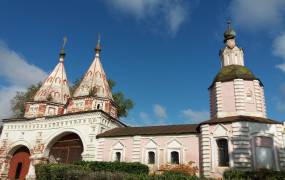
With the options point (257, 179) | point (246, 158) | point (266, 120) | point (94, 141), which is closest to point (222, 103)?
point (266, 120)

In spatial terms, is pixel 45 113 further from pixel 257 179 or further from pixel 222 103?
pixel 257 179

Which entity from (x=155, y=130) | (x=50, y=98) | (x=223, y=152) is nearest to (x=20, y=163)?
(x=50, y=98)

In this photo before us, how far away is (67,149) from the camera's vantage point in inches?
1038

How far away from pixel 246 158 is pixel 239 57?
32.7 feet

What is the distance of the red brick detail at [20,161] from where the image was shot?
91.3 ft

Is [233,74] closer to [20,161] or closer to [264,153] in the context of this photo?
[264,153]

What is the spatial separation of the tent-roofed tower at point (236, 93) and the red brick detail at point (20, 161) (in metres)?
19.7

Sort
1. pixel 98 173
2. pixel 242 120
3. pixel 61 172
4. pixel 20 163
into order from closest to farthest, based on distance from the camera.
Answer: pixel 98 173 → pixel 61 172 → pixel 242 120 → pixel 20 163

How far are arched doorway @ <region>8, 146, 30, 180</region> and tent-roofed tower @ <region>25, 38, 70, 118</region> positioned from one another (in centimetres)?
389

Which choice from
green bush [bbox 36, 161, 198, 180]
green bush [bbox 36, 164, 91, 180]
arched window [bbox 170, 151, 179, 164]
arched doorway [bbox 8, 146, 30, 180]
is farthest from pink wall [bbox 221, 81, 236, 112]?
arched doorway [bbox 8, 146, 30, 180]

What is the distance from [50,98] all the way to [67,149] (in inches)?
278

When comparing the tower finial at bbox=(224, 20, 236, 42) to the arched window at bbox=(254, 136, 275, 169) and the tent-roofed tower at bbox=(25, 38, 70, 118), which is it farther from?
the tent-roofed tower at bbox=(25, 38, 70, 118)

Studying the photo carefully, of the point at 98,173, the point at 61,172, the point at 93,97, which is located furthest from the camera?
the point at 93,97

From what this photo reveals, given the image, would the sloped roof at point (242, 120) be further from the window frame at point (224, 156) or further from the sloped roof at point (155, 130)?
the sloped roof at point (155, 130)
